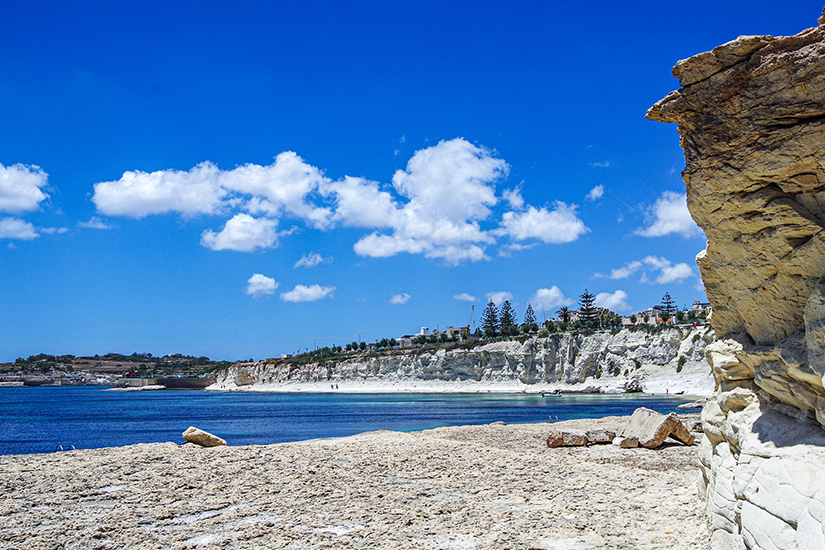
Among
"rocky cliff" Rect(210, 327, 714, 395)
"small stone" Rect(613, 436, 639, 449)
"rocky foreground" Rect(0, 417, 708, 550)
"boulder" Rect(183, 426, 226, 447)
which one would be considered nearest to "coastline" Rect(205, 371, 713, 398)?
"rocky cliff" Rect(210, 327, 714, 395)

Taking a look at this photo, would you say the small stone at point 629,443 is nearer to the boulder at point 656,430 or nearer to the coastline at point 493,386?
the boulder at point 656,430

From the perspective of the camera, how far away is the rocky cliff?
2933 inches

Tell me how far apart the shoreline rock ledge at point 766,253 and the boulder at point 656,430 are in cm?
935

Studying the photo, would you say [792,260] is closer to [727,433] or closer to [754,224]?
[754,224]

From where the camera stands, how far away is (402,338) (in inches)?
6973

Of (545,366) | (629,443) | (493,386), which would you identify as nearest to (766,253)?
(629,443)

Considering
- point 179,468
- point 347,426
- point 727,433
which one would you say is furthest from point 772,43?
point 347,426

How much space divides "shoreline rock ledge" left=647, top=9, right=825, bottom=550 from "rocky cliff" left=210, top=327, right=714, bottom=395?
63.1 m

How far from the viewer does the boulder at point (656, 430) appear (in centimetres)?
1661

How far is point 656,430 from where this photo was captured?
54.5 ft

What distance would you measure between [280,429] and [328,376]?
8676 centimetres

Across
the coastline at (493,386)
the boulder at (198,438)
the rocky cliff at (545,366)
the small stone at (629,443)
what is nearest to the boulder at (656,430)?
the small stone at (629,443)

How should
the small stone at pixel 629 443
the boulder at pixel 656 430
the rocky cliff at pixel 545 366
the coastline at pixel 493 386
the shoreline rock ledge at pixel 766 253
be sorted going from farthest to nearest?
the rocky cliff at pixel 545 366 → the coastline at pixel 493 386 → the small stone at pixel 629 443 → the boulder at pixel 656 430 → the shoreline rock ledge at pixel 766 253

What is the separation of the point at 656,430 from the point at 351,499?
9.84 meters
